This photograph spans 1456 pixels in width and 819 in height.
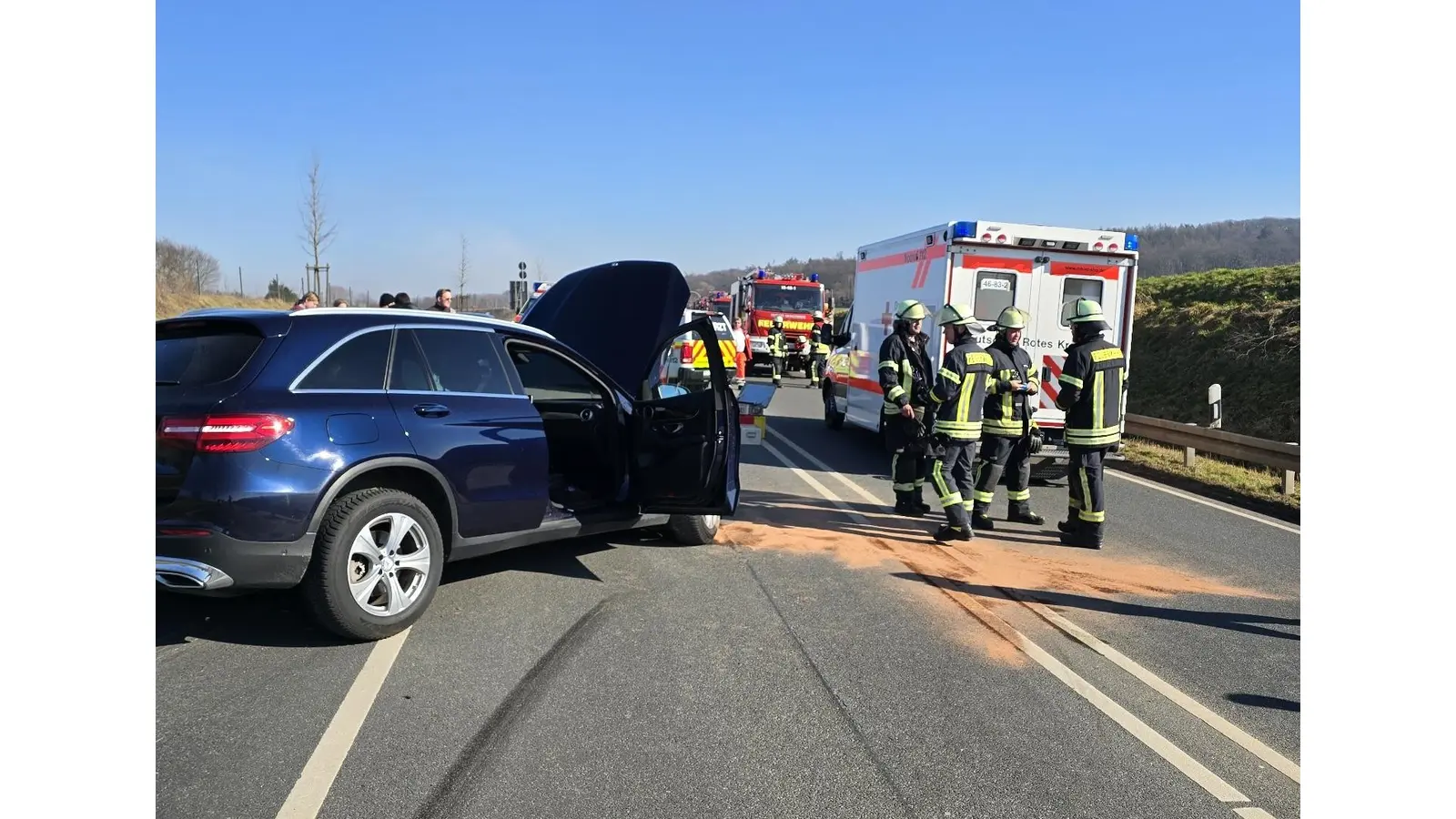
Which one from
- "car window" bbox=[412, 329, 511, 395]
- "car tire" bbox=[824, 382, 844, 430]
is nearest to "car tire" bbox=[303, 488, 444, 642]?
"car window" bbox=[412, 329, 511, 395]

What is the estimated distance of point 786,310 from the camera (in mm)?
27375

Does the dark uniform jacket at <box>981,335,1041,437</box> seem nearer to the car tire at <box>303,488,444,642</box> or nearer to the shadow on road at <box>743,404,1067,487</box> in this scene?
the shadow on road at <box>743,404,1067,487</box>

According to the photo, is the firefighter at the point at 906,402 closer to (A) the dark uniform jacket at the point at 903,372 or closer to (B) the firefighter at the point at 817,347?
(A) the dark uniform jacket at the point at 903,372

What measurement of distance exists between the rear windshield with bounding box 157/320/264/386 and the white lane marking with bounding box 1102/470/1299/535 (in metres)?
6.88

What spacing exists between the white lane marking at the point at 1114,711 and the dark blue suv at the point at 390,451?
5.66ft

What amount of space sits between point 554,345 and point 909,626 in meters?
2.71

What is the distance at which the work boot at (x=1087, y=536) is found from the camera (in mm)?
7230

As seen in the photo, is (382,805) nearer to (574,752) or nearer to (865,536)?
(574,752)

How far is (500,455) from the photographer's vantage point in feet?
16.8

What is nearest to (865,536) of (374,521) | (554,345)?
(554,345)

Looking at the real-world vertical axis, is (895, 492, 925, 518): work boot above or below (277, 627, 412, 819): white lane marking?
above

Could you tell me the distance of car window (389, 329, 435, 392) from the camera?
4.83 meters

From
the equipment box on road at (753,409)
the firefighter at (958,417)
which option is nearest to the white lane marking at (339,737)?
the equipment box on road at (753,409)
